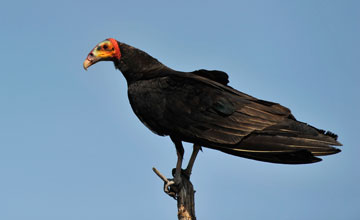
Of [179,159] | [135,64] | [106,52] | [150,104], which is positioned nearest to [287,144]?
[179,159]

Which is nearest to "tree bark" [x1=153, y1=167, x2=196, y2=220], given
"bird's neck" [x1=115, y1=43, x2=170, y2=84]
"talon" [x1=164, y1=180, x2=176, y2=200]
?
"talon" [x1=164, y1=180, x2=176, y2=200]

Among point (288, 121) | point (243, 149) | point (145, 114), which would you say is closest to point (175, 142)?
point (145, 114)

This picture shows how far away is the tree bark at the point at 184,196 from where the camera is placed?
23.1 feet

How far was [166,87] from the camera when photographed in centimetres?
709

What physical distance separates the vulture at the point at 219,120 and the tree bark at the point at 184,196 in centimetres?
20

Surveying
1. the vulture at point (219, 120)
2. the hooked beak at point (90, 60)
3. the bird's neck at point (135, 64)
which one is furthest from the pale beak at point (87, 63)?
the vulture at point (219, 120)

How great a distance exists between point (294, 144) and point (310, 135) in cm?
25

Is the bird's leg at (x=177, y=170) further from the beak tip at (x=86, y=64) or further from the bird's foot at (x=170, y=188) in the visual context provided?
the beak tip at (x=86, y=64)

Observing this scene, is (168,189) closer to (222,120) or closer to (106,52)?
(222,120)

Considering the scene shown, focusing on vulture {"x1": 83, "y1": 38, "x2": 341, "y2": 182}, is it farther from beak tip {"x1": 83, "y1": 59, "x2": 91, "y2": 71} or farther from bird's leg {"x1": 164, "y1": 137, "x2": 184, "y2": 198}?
beak tip {"x1": 83, "y1": 59, "x2": 91, "y2": 71}

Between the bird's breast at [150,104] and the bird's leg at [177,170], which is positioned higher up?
the bird's breast at [150,104]

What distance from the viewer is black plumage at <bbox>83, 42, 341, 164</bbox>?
21.2ft

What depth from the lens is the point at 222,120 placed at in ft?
22.3

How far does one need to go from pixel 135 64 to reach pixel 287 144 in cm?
252
